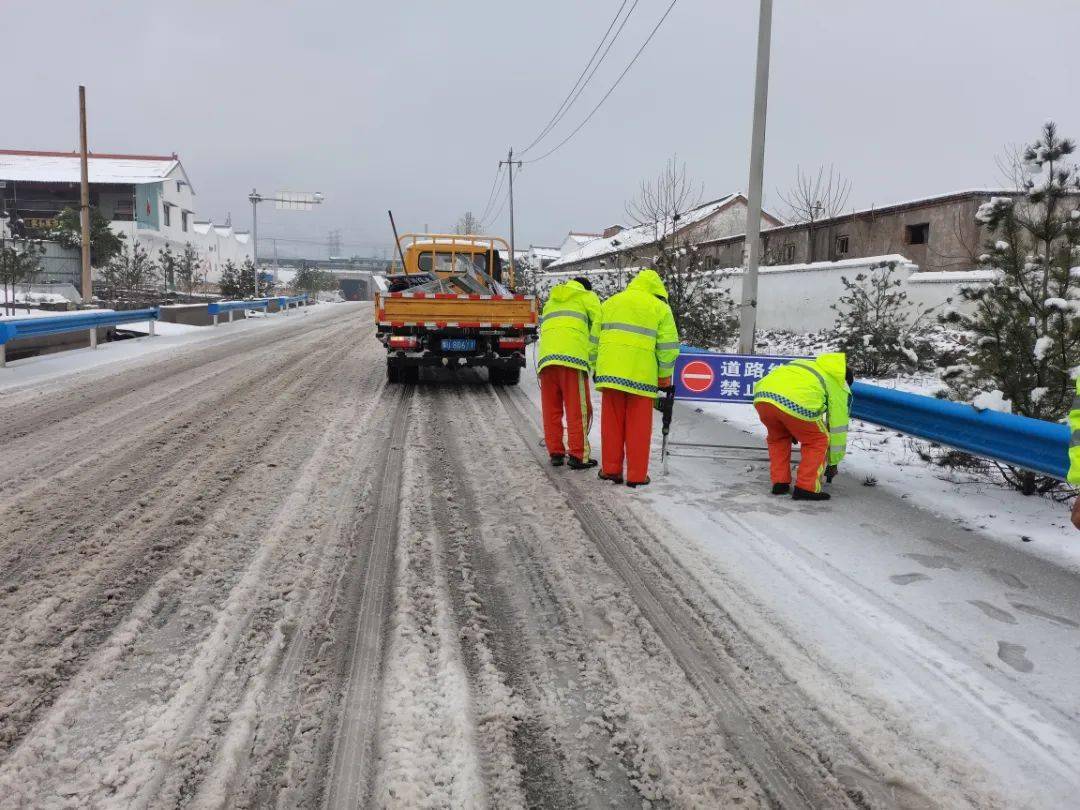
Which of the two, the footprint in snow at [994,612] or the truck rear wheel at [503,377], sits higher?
the truck rear wheel at [503,377]

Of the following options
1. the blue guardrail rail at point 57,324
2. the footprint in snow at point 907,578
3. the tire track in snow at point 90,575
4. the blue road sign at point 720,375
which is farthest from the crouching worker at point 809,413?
the blue guardrail rail at point 57,324

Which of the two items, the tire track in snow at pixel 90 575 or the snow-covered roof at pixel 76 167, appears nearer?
the tire track in snow at pixel 90 575

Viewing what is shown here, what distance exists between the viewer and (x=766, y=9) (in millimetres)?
10523

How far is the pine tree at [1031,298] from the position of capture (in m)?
5.46

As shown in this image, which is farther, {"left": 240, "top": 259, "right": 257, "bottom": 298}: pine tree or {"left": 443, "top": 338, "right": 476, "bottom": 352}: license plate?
{"left": 240, "top": 259, "right": 257, "bottom": 298}: pine tree

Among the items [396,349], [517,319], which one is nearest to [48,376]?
[396,349]

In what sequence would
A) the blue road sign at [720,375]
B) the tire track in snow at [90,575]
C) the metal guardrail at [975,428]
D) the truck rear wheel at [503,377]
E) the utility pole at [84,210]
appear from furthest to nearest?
1. the utility pole at [84,210]
2. the truck rear wheel at [503,377]
3. the blue road sign at [720,375]
4. the metal guardrail at [975,428]
5. the tire track in snow at [90,575]

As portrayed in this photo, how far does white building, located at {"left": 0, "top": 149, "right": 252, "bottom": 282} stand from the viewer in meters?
54.7

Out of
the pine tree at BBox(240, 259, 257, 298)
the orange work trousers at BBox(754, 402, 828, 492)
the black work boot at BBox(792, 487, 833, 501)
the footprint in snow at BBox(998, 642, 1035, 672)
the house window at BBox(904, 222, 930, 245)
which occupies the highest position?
the house window at BBox(904, 222, 930, 245)

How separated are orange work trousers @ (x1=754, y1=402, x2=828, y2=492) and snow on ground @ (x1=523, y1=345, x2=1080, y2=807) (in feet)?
0.64

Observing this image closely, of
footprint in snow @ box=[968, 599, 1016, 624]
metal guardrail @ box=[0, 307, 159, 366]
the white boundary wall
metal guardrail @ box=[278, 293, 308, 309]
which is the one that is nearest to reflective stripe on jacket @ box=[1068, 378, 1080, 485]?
footprint in snow @ box=[968, 599, 1016, 624]

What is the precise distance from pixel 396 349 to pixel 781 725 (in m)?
8.96

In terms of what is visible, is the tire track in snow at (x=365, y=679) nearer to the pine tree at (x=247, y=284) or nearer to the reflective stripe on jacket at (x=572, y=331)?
the reflective stripe on jacket at (x=572, y=331)

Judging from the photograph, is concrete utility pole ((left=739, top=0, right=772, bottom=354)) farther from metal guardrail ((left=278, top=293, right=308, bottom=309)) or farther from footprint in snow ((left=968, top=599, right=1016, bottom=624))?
metal guardrail ((left=278, top=293, right=308, bottom=309))
